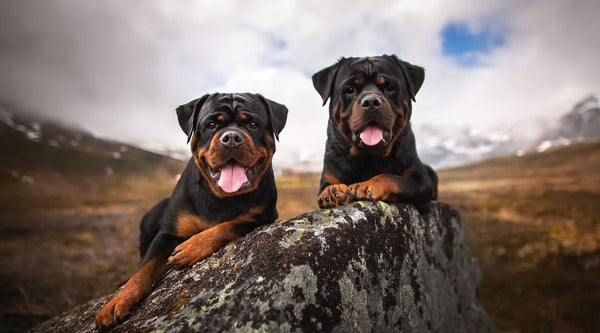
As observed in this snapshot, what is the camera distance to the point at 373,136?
363cm

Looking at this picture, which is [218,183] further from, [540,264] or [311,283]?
[540,264]

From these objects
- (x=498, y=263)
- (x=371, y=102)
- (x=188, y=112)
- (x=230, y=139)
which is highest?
(x=371, y=102)

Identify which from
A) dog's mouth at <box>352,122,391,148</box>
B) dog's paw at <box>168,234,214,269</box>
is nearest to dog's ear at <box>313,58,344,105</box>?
dog's mouth at <box>352,122,391,148</box>

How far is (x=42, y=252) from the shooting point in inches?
625

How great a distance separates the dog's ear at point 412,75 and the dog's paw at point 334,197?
6.10ft

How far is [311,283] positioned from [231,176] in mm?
1565

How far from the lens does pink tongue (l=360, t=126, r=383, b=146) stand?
3621 mm

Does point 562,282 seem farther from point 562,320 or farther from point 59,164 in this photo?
point 59,164

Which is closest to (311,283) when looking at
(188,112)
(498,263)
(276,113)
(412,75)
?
(276,113)

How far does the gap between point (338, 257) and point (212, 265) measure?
3.47 feet

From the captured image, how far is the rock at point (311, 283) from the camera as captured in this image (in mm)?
1937

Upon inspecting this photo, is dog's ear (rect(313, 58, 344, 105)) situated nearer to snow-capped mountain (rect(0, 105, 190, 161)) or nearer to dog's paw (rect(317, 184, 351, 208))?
dog's paw (rect(317, 184, 351, 208))

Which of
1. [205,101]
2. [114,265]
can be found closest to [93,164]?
[114,265]

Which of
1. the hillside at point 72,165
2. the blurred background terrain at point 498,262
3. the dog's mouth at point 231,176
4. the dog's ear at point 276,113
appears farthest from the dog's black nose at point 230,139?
the hillside at point 72,165
